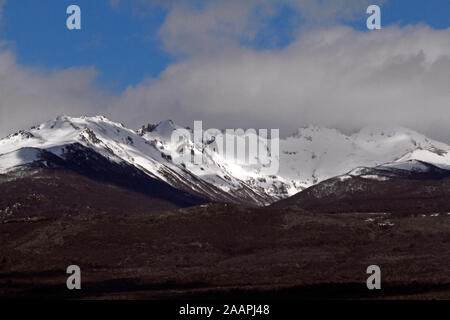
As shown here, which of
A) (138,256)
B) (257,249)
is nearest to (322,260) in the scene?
(257,249)

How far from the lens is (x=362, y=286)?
13625 cm
